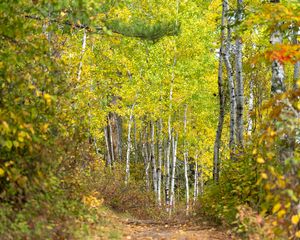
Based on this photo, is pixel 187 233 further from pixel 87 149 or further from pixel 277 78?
pixel 277 78

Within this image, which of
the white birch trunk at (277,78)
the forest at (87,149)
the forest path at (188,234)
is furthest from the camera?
the forest path at (188,234)

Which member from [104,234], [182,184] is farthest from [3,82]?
[182,184]

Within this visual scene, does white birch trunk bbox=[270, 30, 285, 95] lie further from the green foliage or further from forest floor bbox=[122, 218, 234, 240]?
forest floor bbox=[122, 218, 234, 240]

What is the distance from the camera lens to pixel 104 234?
293 inches

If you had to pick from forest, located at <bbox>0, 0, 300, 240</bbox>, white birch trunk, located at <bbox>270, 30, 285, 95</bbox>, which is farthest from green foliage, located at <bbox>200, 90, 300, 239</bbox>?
white birch trunk, located at <bbox>270, 30, 285, 95</bbox>

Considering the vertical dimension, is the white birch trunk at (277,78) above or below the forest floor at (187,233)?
above

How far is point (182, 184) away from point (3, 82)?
31.7 m

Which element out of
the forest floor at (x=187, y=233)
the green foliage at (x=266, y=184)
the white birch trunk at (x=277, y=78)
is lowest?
the forest floor at (x=187, y=233)

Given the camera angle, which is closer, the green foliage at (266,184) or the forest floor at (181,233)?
the green foliage at (266,184)

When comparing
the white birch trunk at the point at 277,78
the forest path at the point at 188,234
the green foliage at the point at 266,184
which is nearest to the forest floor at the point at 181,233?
the forest path at the point at 188,234

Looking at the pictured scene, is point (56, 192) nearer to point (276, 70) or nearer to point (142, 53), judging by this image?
point (276, 70)

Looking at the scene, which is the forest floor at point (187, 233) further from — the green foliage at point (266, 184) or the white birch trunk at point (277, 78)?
the white birch trunk at point (277, 78)

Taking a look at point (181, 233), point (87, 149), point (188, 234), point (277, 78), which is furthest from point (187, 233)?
point (277, 78)

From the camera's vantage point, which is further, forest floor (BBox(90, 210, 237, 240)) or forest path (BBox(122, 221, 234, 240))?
forest path (BBox(122, 221, 234, 240))
